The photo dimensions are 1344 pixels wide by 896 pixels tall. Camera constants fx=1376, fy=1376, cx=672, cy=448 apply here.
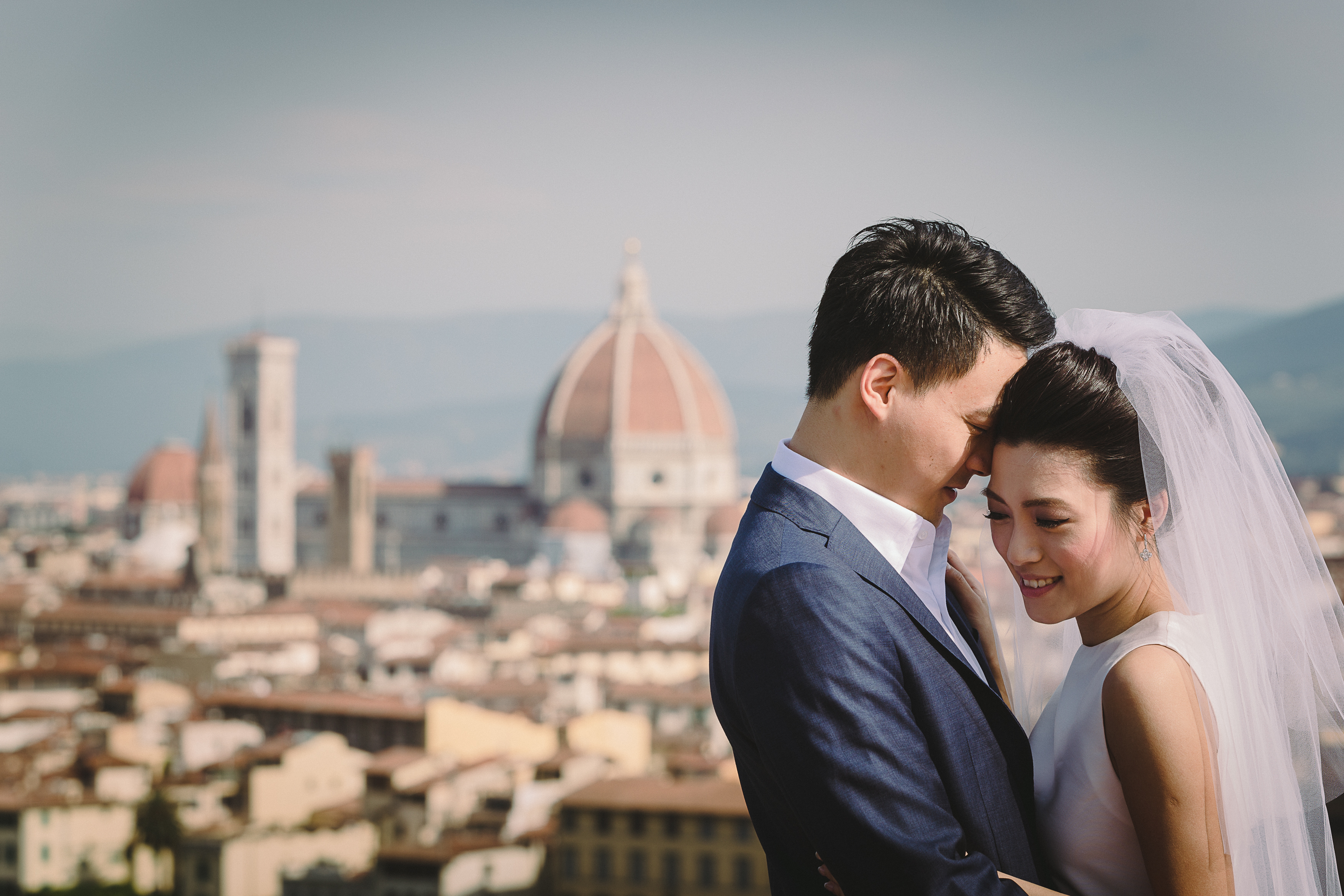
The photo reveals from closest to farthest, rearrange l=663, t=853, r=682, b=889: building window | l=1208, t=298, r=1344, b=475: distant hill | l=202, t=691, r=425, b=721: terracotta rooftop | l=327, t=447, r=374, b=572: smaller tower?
l=663, t=853, r=682, b=889: building window
l=202, t=691, r=425, b=721: terracotta rooftop
l=327, t=447, r=374, b=572: smaller tower
l=1208, t=298, r=1344, b=475: distant hill

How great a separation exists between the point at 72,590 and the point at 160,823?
2267cm

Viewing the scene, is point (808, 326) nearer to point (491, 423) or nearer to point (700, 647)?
point (700, 647)

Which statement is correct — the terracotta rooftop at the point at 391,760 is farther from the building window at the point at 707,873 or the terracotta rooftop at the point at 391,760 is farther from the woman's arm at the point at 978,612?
the woman's arm at the point at 978,612

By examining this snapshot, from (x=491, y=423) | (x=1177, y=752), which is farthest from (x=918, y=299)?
(x=491, y=423)

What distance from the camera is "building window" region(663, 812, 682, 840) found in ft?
35.2

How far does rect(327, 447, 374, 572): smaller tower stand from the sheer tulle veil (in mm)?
A: 39644

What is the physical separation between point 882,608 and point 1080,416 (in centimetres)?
30

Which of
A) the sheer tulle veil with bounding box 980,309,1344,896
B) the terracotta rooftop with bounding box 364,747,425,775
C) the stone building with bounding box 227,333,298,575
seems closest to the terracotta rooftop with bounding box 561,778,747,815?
the terracotta rooftop with bounding box 364,747,425,775

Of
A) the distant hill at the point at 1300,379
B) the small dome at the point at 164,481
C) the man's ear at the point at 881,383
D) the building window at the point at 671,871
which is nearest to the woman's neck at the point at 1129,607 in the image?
the man's ear at the point at 881,383

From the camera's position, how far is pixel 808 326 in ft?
5.28

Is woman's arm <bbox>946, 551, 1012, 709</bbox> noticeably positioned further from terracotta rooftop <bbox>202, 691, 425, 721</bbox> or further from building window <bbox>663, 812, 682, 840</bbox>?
terracotta rooftop <bbox>202, 691, 425, 721</bbox>

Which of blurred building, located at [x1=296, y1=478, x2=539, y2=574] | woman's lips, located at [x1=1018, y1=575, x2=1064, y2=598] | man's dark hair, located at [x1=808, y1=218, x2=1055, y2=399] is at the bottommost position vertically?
blurred building, located at [x1=296, y1=478, x2=539, y2=574]

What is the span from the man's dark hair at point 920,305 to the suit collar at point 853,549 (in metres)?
0.11

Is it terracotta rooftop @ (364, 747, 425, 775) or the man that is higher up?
the man
